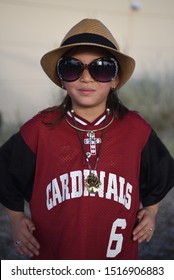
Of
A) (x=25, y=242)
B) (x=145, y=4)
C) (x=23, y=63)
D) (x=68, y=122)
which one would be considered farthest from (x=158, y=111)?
(x=25, y=242)

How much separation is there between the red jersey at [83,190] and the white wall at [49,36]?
0.85m

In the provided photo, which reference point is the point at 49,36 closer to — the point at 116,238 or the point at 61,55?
the point at 61,55

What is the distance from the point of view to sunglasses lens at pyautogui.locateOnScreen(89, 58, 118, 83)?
6.35ft

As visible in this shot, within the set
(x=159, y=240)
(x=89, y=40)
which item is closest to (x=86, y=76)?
(x=89, y=40)

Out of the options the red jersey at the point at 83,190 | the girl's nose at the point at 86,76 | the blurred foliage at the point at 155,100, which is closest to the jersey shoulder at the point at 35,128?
the red jersey at the point at 83,190

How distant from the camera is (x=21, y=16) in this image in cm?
281

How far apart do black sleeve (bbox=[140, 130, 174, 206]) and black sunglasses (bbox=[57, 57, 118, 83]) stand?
0.37 m

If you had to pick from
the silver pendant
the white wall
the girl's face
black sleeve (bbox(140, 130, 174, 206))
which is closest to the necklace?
the silver pendant

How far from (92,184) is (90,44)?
0.56 m

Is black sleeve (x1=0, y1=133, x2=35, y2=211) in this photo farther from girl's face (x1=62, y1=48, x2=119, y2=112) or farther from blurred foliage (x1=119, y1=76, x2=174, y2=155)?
blurred foliage (x1=119, y1=76, x2=174, y2=155)

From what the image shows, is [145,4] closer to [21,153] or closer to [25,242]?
[21,153]

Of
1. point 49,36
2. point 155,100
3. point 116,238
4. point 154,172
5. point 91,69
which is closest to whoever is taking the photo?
point 91,69

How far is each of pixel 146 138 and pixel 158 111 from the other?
3.15ft

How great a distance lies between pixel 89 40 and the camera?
6.50 feet
